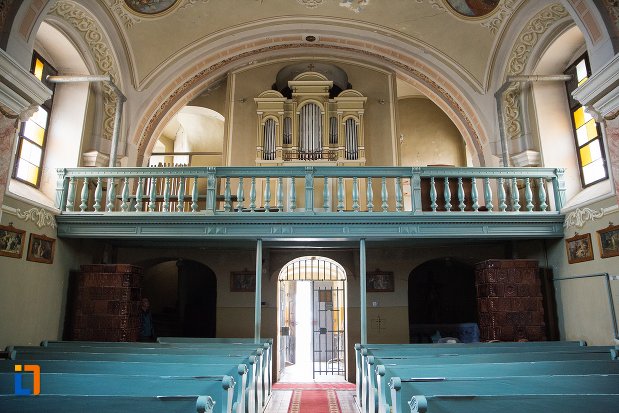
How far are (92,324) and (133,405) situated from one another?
5.80 meters

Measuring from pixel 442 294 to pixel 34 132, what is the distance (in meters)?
10.1

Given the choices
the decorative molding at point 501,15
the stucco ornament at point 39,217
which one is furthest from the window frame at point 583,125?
the stucco ornament at point 39,217

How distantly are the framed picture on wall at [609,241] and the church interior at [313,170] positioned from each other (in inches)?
1.0

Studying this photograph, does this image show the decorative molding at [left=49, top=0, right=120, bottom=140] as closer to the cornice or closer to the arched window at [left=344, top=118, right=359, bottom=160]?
the cornice

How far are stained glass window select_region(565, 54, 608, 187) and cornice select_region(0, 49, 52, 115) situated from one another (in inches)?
327

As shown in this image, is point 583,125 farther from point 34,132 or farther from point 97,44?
point 34,132

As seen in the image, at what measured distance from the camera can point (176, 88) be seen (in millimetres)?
10695

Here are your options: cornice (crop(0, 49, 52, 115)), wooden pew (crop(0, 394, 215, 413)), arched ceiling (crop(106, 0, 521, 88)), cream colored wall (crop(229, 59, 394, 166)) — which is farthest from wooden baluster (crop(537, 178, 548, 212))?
cornice (crop(0, 49, 52, 115))

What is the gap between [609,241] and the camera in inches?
253

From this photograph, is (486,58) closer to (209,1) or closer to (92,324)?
(209,1)

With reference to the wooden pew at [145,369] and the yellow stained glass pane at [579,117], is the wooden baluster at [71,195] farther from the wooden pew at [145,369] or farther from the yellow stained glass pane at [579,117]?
the yellow stained glass pane at [579,117]

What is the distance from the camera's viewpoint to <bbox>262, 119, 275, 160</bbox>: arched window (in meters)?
10.9

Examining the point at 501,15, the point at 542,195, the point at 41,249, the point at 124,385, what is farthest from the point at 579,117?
the point at 41,249

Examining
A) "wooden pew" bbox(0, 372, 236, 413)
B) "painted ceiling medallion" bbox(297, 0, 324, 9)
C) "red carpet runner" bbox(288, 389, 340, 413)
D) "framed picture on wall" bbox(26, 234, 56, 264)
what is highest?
"painted ceiling medallion" bbox(297, 0, 324, 9)
